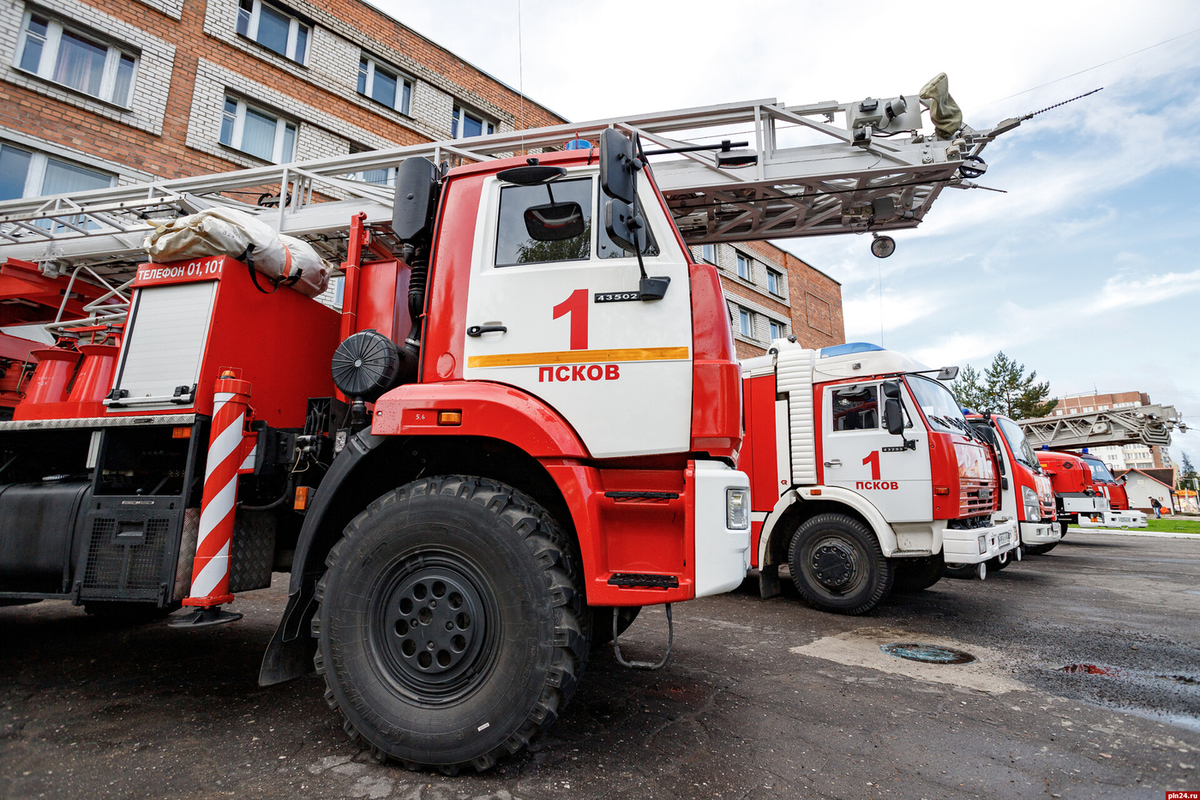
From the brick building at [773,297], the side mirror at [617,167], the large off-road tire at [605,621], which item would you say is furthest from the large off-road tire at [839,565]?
the brick building at [773,297]

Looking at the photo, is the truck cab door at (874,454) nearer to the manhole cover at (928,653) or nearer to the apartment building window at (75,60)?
the manhole cover at (928,653)

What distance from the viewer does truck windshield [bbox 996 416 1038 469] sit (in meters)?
9.70

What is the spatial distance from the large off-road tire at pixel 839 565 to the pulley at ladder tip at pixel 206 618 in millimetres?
5625

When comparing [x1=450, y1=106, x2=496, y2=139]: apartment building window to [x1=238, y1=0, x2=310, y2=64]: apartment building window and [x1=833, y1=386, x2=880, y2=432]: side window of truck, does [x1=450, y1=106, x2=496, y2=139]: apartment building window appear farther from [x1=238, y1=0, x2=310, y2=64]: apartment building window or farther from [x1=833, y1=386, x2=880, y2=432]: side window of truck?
[x1=833, y1=386, x2=880, y2=432]: side window of truck

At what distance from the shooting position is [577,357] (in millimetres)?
2855

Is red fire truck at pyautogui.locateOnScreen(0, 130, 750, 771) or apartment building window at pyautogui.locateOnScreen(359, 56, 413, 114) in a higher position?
apartment building window at pyautogui.locateOnScreen(359, 56, 413, 114)

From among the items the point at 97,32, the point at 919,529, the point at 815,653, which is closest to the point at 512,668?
the point at 815,653

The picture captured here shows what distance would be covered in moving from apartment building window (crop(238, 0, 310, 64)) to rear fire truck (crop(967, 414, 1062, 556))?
56.6 feet

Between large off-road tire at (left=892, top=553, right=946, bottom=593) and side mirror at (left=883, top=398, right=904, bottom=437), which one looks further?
large off-road tire at (left=892, top=553, right=946, bottom=593)

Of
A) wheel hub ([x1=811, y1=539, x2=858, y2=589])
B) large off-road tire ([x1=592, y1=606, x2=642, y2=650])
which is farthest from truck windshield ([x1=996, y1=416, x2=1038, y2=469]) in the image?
large off-road tire ([x1=592, y1=606, x2=642, y2=650])

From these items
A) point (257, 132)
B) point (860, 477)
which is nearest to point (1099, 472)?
point (860, 477)

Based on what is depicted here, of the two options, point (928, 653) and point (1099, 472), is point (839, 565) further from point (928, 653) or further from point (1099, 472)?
point (1099, 472)

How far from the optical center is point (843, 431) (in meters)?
6.62

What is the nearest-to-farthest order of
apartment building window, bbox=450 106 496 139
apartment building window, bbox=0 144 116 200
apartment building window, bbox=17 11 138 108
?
apartment building window, bbox=0 144 116 200
apartment building window, bbox=17 11 138 108
apartment building window, bbox=450 106 496 139
